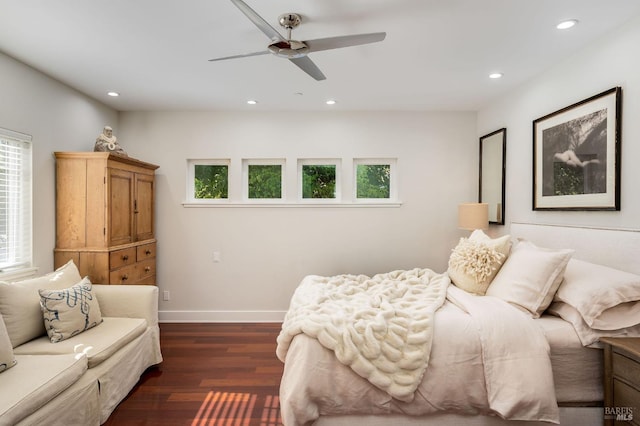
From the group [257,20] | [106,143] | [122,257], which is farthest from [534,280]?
[106,143]

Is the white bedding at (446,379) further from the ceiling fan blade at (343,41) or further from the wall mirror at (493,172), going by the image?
the wall mirror at (493,172)

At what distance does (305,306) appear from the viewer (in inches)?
90.5

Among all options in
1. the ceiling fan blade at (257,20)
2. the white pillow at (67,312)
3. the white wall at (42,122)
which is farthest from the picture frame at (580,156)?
the white wall at (42,122)

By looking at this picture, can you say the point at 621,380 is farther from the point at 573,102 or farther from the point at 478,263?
the point at 573,102

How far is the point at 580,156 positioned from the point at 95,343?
3862 millimetres

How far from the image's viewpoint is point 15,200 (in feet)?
9.31

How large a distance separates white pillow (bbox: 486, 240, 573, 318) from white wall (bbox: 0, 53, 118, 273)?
389cm

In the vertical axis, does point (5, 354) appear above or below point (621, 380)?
above

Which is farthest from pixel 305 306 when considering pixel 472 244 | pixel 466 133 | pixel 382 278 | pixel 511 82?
pixel 466 133

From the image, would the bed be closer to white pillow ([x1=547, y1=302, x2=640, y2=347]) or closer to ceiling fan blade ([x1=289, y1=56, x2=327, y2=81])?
white pillow ([x1=547, y1=302, x2=640, y2=347])

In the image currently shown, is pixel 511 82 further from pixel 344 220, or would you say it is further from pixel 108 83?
pixel 108 83

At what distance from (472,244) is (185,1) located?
2.68 metres

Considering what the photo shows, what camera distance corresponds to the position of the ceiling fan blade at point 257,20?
1.53 meters

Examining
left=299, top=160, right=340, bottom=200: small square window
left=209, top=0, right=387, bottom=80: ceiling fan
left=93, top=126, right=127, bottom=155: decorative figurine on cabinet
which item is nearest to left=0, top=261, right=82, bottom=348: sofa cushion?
left=93, top=126, right=127, bottom=155: decorative figurine on cabinet
